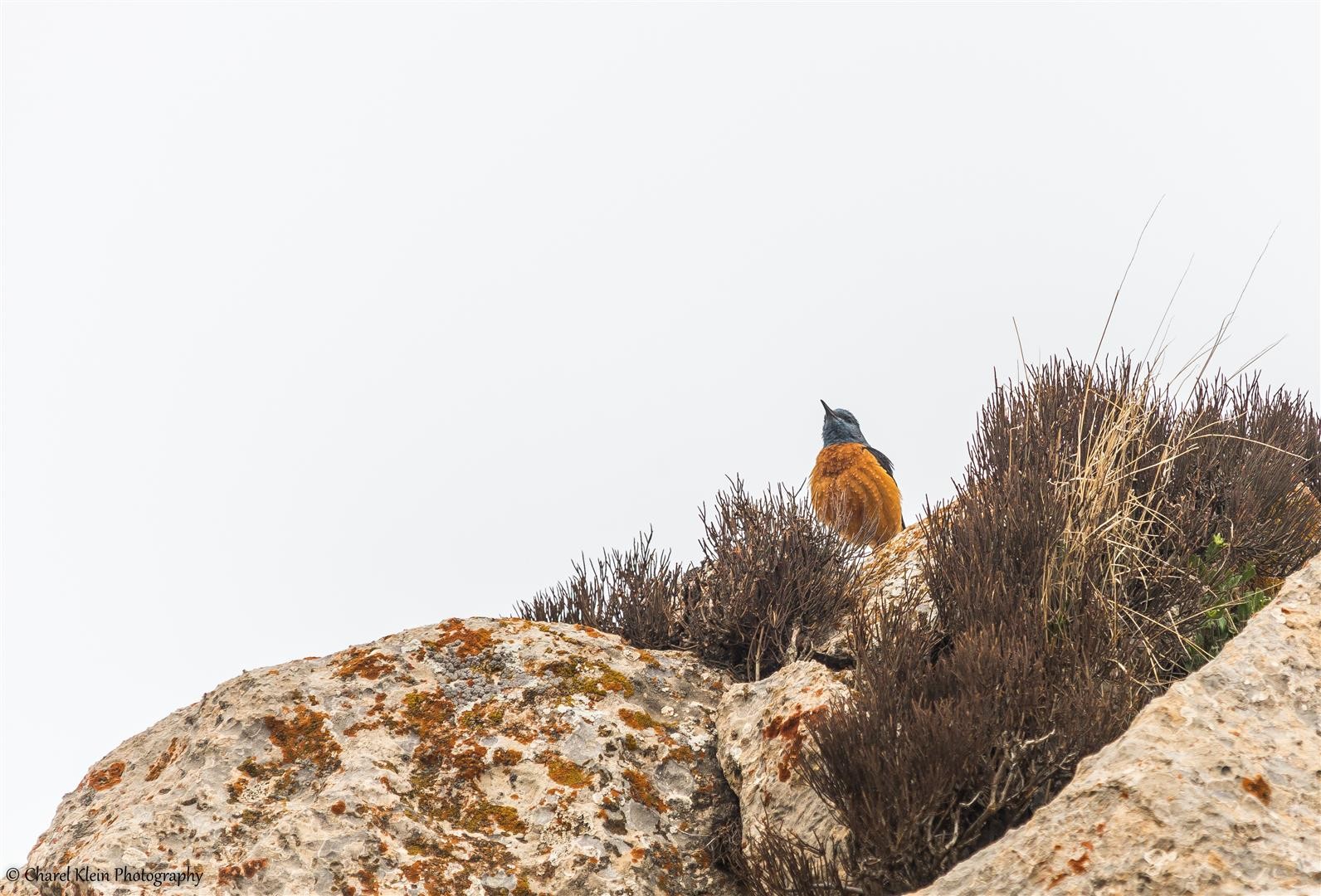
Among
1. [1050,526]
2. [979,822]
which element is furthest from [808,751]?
[1050,526]

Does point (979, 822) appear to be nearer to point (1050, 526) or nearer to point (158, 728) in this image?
point (1050, 526)

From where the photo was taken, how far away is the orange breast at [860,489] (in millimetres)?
7511

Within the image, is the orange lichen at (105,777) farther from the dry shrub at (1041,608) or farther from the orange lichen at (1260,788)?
the orange lichen at (1260,788)

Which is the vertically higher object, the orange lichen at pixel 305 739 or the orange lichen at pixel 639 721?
the orange lichen at pixel 305 739

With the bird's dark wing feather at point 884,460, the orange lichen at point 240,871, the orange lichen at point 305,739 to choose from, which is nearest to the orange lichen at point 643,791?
the orange lichen at point 305,739

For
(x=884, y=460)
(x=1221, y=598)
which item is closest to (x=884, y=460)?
(x=884, y=460)

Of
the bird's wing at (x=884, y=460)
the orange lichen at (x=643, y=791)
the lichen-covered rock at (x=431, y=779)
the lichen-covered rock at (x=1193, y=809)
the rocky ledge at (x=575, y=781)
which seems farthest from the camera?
the bird's wing at (x=884, y=460)

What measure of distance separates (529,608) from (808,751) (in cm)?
267

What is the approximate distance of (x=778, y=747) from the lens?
4039 millimetres

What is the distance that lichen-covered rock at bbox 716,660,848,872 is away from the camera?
3.77 metres

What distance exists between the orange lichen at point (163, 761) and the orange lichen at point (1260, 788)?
368cm

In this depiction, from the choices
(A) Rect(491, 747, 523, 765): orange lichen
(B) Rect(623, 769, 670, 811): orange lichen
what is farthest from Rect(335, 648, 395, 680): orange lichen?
(B) Rect(623, 769, 670, 811): orange lichen

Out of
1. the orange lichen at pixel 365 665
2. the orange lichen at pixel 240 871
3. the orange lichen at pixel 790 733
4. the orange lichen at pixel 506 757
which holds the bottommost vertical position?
the orange lichen at pixel 240 871

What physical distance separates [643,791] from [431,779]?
0.78 meters
